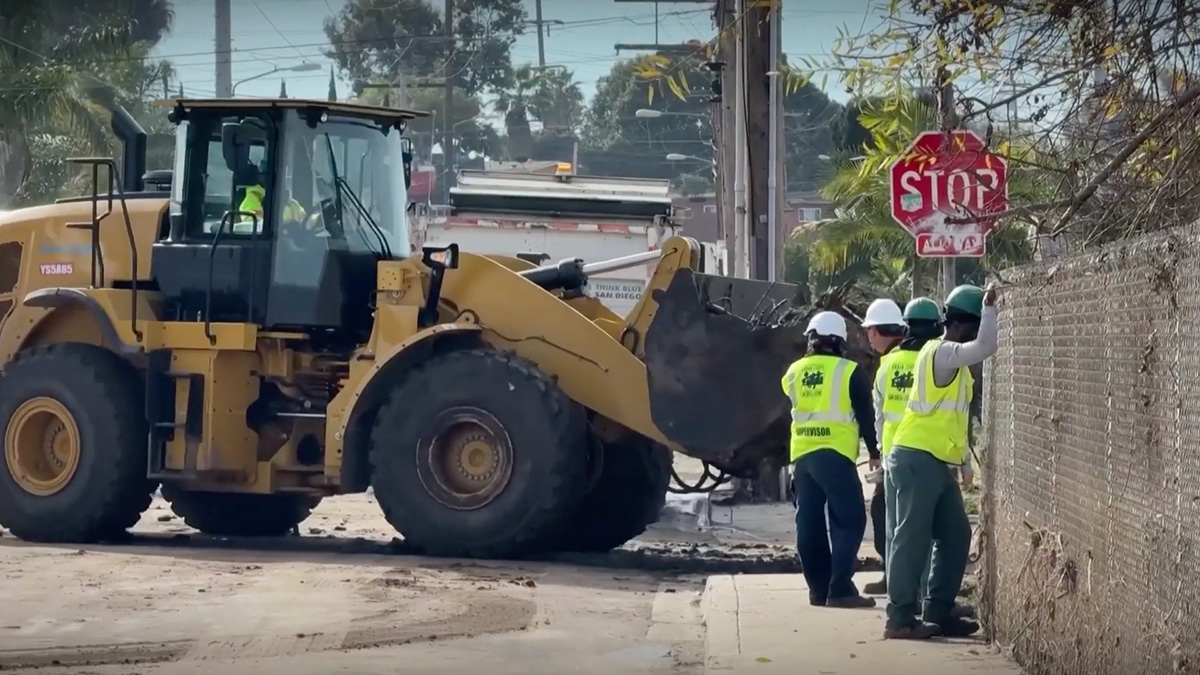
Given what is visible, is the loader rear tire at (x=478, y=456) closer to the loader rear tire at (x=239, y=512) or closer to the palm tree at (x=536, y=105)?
the loader rear tire at (x=239, y=512)

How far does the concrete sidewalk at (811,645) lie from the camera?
7898 mm

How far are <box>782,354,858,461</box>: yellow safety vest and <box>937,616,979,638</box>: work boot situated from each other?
132cm

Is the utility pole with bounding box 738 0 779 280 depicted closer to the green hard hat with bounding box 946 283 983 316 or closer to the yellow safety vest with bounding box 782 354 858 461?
the yellow safety vest with bounding box 782 354 858 461

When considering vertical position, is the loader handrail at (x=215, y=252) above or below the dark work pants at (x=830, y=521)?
above

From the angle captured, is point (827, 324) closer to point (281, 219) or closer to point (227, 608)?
point (227, 608)

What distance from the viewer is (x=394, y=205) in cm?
1372

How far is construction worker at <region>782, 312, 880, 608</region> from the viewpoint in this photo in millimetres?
9836

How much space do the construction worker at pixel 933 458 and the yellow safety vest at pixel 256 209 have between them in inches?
231

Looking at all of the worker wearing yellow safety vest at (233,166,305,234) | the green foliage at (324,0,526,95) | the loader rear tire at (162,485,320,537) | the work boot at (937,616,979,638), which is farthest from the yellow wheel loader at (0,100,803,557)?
the green foliage at (324,0,526,95)

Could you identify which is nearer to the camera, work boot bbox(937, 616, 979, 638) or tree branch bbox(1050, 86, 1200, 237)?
tree branch bbox(1050, 86, 1200, 237)

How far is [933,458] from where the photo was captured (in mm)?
8445

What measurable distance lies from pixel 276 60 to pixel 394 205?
1659 cm

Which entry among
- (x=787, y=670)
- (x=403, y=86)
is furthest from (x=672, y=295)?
(x=403, y=86)

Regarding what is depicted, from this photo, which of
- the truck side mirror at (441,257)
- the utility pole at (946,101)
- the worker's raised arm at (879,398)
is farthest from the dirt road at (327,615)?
the utility pole at (946,101)
